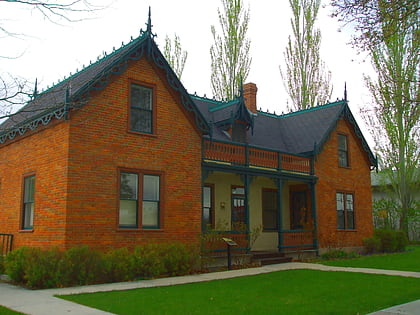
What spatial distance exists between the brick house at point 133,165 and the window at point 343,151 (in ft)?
8.04

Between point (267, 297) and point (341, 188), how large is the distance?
1434 centimetres

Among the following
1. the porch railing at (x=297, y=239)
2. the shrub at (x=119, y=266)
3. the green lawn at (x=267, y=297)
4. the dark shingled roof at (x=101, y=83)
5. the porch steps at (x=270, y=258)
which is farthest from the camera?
the porch railing at (x=297, y=239)

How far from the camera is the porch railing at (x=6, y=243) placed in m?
15.2

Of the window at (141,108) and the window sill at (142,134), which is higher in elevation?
the window at (141,108)

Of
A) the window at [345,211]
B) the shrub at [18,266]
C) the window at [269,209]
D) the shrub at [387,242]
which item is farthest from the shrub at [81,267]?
the shrub at [387,242]

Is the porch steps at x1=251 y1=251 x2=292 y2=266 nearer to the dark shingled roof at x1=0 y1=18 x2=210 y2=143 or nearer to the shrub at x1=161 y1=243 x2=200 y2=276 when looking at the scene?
the shrub at x1=161 y1=243 x2=200 y2=276

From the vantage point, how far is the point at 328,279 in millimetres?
12742

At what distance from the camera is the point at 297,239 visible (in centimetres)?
1992

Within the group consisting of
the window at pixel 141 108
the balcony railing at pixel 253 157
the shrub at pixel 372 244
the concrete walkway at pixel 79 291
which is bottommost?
the concrete walkway at pixel 79 291

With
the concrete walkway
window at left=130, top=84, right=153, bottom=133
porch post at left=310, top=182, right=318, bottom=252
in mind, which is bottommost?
the concrete walkway

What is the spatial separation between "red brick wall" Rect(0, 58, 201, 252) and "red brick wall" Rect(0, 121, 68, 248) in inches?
1.2

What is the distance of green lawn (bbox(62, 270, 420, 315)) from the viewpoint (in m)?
8.52

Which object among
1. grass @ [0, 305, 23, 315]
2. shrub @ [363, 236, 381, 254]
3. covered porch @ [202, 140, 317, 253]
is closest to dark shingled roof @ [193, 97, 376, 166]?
covered porch @ [202, 140, 317, 253]

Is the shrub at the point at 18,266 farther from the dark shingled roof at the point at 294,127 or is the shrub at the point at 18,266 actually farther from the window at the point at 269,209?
the window at the point at 269,209
